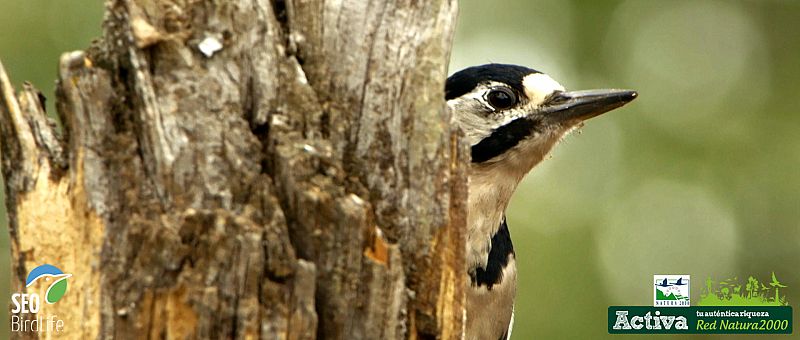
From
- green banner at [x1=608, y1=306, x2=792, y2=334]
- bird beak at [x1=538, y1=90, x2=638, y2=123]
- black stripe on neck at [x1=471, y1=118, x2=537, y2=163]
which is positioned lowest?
green banner at [x1=608, y1=306, x2=792, y2=334]

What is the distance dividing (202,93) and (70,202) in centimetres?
49

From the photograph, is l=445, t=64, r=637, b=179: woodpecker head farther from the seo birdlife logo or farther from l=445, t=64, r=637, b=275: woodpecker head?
the seo birdlife logo

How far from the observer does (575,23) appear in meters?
11.6

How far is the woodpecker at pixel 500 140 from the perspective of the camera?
4652mm

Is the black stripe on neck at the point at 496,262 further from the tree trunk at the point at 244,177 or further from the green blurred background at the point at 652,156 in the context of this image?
the green blurred background at the point at 652,156

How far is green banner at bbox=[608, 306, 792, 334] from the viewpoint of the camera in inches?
240

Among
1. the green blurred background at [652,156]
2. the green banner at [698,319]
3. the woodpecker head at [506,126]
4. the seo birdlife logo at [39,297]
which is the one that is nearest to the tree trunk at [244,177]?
the seo birdlife logo at [39,297]

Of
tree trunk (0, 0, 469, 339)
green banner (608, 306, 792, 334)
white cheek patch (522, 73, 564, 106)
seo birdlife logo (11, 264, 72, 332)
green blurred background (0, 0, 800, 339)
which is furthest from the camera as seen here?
green blurred background (0, 0, 800, 339)

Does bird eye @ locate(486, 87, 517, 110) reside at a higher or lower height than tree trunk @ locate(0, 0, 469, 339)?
higher

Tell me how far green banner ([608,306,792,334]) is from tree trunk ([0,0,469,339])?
3.50 meters

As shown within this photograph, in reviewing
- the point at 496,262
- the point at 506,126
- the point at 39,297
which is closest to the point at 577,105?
the point at 506,126

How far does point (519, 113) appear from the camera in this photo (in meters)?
4.79

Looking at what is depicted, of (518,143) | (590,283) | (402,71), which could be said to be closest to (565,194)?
(590,283)

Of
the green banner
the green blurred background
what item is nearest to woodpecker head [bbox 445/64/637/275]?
the green banner
